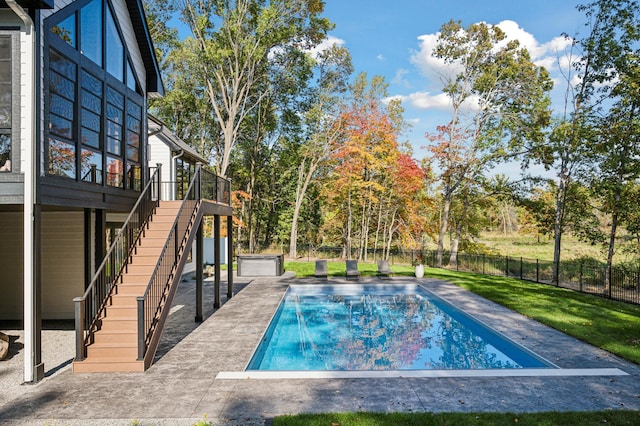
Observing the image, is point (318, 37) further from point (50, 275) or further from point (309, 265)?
point (50, 275)

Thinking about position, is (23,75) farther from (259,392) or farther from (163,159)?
(163,159)

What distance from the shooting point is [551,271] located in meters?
20.3

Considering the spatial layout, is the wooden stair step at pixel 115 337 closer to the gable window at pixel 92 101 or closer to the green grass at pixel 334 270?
the gable window at pixel 92 101

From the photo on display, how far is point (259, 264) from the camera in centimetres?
1930

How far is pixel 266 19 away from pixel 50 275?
1700 centimetres

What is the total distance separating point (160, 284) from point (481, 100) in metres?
24.3

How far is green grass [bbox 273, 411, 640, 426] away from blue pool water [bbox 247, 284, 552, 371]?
2.41 metres

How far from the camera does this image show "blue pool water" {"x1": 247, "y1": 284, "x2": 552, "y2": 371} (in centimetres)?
837

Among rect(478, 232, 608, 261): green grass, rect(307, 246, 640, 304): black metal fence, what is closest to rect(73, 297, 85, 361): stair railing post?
rect(307, 246, 640, 304): black metal fence

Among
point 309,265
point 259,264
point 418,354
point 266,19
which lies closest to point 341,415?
point 418,354

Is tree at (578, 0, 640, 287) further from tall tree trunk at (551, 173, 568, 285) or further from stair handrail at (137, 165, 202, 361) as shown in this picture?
stair handrail at (137, 165, 202, 361)

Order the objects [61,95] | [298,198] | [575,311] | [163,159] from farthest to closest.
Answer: [298,198] < [163,159] < [575,311] < [61,95]

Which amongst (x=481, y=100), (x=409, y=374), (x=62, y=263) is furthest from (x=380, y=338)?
(x=481, y=100)

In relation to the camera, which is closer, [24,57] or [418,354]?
[24,57]
